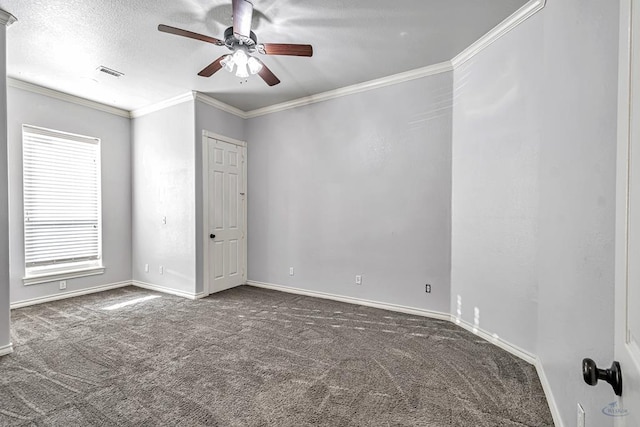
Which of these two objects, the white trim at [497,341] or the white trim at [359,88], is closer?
the white trim at [497,341]

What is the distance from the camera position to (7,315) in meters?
2.58

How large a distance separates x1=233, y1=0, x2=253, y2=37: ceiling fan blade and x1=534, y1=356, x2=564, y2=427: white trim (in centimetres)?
326

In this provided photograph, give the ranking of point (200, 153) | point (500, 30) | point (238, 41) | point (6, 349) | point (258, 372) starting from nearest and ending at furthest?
point (258, 372), point (238, 41), point (6, 349), point (500, 30), point (200, 153)

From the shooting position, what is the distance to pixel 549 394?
1.94 metres

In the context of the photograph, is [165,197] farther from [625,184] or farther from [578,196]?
[625,184]

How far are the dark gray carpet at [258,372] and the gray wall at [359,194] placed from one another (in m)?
0.65

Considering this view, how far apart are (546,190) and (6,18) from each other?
4472 millimetres

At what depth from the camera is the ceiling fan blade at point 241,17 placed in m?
2.08

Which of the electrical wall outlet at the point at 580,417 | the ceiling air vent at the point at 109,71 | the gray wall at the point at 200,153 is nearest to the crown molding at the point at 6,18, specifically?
the ceiling air vent at the point at 109,71

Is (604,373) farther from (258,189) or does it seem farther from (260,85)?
(258,189)

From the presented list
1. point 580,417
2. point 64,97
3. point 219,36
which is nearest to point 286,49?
point 219,36

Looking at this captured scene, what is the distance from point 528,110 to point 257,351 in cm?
310

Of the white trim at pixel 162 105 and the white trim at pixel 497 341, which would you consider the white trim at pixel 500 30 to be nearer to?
the white trim at pixel 497 341

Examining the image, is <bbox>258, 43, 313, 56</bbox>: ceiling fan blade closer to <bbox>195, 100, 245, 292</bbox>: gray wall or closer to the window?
<bbox>195, 100, 245, 292</bbox>: gray wall
